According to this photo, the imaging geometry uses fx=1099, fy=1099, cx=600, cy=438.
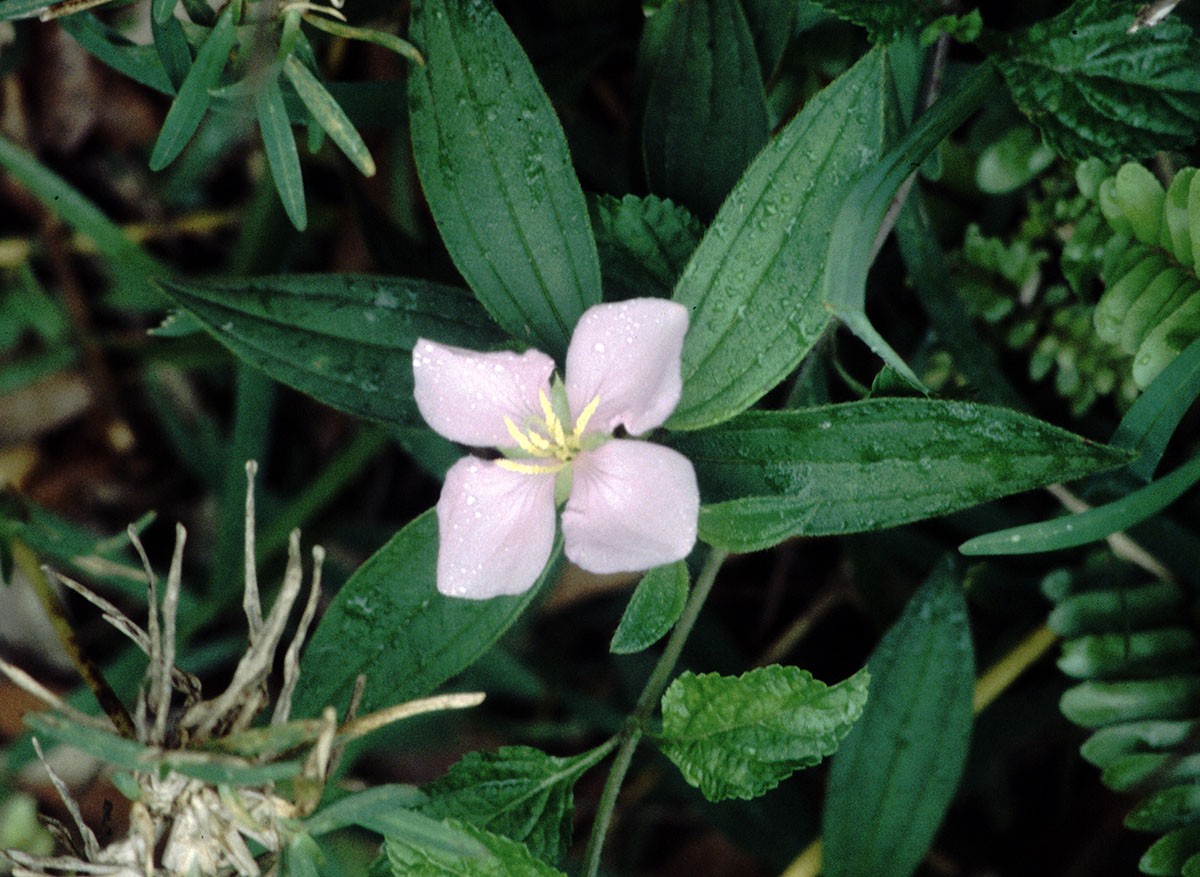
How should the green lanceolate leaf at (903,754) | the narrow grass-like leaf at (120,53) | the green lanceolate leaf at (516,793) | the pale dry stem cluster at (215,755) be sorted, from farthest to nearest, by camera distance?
the green lanceolate leaf at (903,754), the narrow grass-like leaf at (120,53), the green lanceolate leaf at (516,793), the pale dry stem cluster at (215,755)

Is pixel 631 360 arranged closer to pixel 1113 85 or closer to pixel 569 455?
pixel 569 455

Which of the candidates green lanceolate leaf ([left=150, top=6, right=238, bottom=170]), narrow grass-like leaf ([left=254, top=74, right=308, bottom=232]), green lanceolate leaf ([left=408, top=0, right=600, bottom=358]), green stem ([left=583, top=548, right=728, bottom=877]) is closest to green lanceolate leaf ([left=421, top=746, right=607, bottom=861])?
green stem ([left=583, top=548, right=728, bottom=877])

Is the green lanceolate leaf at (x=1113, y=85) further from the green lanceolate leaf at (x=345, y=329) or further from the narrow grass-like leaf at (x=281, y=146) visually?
the narrow grass-like leaf at (x=281, y=146)

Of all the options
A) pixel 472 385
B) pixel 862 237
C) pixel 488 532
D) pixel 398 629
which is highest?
pixel 862 237

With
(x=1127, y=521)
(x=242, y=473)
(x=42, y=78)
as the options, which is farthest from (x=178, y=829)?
(x=42, y=78)

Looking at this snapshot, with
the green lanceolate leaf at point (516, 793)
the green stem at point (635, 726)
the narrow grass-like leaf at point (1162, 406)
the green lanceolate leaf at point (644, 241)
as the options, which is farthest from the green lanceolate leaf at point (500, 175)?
the narrow grass-like leaf at point (1162, 406)

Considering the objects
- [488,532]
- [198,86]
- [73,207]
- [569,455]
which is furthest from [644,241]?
[73,207]

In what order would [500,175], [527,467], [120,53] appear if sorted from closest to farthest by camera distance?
1. [527,467]
2. [500,175]
3. [120,53]
